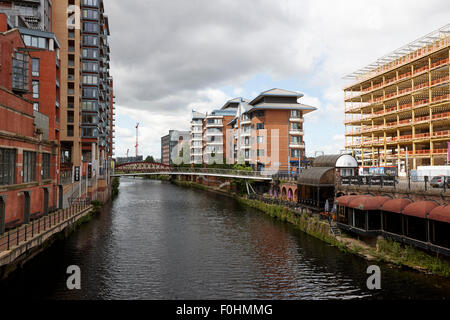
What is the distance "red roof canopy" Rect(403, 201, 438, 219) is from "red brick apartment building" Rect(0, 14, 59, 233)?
31555 mm

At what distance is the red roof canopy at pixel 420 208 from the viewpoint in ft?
80.7

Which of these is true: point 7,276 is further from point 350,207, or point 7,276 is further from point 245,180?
point 245,180

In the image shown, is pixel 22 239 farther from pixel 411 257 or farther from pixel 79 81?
pixel 79 81

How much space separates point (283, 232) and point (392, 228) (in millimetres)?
13952

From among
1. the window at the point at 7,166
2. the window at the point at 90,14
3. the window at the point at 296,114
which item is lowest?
the window at the point at 7,166

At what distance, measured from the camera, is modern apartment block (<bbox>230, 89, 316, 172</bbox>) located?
8169 cm

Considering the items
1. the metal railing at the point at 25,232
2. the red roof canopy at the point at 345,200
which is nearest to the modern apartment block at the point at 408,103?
the red roof canopy at the point at 345,200

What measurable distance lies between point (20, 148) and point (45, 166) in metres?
8.19

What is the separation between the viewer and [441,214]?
2292cm

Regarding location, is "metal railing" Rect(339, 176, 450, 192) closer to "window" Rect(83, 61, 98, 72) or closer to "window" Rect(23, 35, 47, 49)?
"window" Rect(23, 35, 47, 49)

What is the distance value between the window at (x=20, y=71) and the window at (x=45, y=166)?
25.9 feet

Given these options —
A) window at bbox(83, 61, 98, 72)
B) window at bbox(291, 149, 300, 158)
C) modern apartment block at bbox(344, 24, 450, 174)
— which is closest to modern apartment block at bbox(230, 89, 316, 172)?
window at bbox(291, 149, 300, 158)

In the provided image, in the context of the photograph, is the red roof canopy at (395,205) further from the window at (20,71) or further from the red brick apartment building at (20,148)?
the window at (20,71)

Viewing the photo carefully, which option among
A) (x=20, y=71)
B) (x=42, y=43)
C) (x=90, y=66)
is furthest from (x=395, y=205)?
(x=90, y=66)
